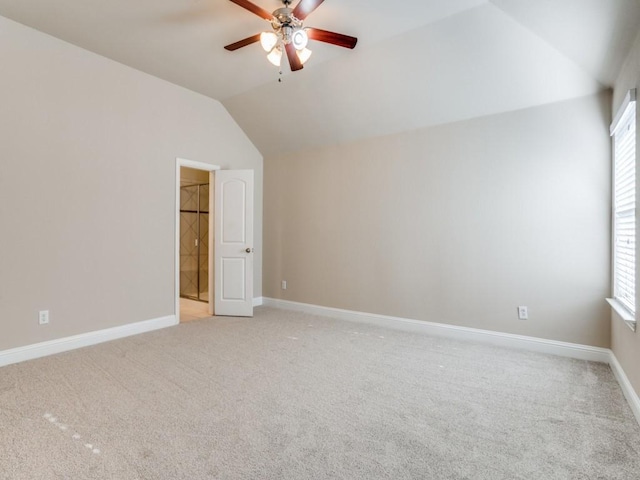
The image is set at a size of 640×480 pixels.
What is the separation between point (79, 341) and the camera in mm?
3465

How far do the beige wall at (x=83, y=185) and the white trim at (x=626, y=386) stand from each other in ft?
14.5

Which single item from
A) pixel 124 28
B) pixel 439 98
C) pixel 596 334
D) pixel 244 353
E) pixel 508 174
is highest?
pixel 124 28

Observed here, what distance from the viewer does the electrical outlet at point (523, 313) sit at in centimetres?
343

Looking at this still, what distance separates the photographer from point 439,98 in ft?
11.8

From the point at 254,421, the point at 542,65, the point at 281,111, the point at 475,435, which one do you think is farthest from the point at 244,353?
the point at 542,65

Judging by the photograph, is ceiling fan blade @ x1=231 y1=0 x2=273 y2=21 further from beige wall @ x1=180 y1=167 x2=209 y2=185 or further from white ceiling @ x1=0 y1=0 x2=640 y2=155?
beige wall @ x1=180 y1=167 x2=209 y2=185

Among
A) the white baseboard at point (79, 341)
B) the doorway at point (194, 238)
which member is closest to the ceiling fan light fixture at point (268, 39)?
the white baseboard at point (79, 341)

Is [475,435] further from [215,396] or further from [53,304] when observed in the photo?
[53,304]

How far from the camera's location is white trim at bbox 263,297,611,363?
3164 mm

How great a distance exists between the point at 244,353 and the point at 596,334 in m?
3.26

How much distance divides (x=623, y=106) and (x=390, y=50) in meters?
1.92

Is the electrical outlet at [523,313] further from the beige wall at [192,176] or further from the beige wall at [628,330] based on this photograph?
the beige wall at [192,176]

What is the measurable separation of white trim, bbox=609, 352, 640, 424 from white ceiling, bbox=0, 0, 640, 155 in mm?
2332

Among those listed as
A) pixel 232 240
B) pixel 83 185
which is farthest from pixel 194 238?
pixel 83 185
